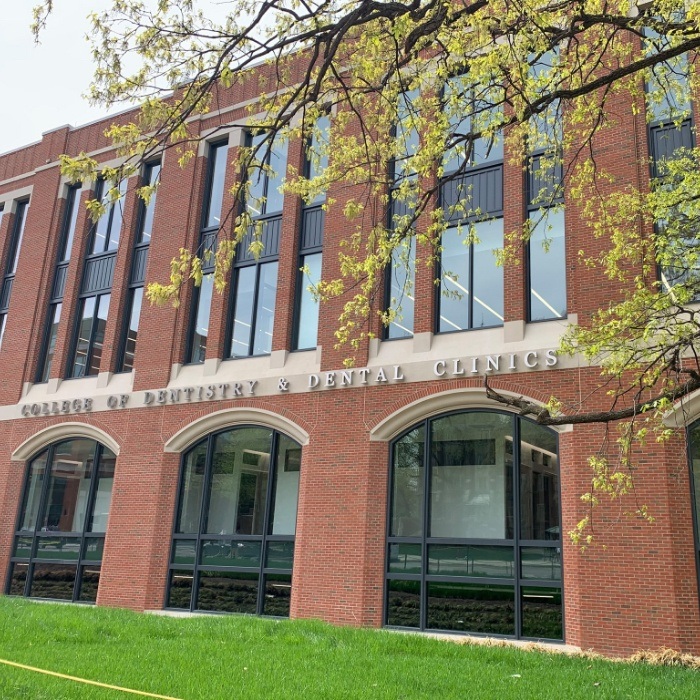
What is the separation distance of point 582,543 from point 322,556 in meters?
5.20

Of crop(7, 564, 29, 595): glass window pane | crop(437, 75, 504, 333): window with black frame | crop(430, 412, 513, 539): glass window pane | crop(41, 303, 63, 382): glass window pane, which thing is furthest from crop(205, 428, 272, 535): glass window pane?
crop(41, 303, 63, 382): glass window pane

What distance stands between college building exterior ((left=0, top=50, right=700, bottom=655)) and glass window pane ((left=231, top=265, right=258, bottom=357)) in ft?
0.26

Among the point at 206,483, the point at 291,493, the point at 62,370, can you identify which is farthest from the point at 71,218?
the point at 291,493

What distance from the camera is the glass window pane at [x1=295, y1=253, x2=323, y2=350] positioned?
16.9 metres

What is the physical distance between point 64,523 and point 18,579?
2.04 metres

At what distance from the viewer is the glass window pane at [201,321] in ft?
60.4

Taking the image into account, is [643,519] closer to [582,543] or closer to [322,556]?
[582,543]

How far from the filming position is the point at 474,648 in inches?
426

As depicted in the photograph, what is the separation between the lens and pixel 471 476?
14.2m

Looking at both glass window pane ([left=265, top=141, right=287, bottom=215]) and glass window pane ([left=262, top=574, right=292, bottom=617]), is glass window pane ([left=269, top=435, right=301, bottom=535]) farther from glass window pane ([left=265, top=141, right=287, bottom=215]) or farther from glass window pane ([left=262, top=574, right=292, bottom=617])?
glass window pane ([left=265, top=141, right=287, bottom=215])

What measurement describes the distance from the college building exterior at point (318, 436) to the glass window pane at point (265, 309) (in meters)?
0.06

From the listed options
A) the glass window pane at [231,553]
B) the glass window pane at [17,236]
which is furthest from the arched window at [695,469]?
the glass window pane at [17,236]

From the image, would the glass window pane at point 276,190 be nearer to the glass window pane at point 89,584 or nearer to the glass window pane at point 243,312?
the glass window pane at point 243,312

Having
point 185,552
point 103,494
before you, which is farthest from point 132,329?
point 185,552
